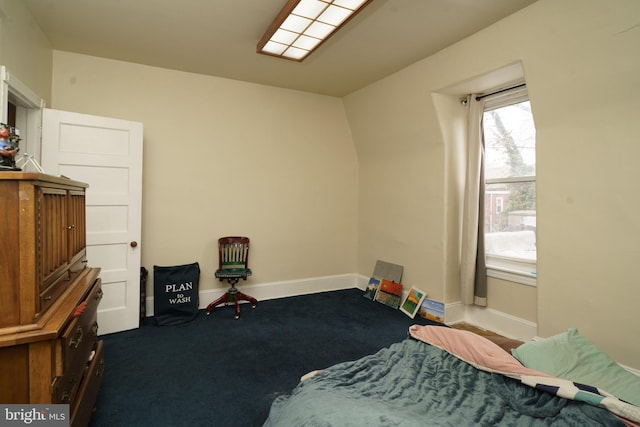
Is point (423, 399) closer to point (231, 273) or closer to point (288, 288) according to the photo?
point (231, 273)

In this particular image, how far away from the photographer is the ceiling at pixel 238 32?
2.53m

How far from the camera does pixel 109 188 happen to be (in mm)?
3205

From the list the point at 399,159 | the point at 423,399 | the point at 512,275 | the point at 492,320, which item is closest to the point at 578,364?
the point at 423,399

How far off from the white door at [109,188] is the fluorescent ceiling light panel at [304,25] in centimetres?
168

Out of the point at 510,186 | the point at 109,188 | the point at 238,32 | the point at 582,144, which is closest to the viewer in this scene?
the point at 582,144

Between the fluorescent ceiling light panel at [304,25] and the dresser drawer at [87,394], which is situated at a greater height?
the fluorescent ceiling light panel at [304,25]

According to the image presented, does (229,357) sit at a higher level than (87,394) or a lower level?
lower

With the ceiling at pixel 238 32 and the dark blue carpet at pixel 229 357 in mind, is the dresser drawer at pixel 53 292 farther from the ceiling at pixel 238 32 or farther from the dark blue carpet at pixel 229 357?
the ceiling at pixel 238 32

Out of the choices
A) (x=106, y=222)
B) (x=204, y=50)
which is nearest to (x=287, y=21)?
(x=204, y=50)

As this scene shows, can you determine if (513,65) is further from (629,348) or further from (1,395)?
(1,395)

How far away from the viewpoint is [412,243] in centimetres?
406

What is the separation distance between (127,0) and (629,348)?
4.41 meters

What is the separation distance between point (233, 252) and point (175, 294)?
801 millimetres

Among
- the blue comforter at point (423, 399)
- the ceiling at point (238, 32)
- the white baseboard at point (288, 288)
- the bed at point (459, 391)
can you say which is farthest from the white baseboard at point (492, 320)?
the ceiling at point (238, 32)
